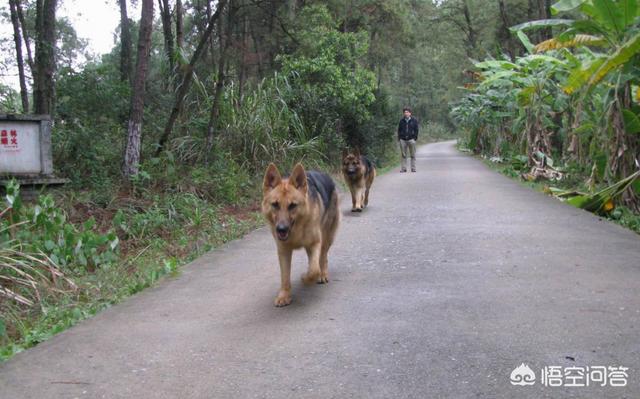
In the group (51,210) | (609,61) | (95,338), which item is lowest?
(95,338)

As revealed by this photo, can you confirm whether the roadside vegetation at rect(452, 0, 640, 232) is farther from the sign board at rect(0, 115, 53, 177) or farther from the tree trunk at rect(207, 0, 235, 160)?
the sign board at rect(0, 115, 53, 177)

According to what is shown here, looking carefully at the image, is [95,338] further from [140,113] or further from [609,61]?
[609,61]

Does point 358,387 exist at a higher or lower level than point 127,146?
lower

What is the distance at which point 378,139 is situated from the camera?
25.2 metres

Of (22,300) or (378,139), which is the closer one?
(22,300)

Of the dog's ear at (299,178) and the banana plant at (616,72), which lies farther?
the banana plant at (616,72)

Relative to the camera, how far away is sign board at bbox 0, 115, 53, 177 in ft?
27.9

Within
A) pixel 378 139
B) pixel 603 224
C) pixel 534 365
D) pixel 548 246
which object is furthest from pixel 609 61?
pixel 378 139

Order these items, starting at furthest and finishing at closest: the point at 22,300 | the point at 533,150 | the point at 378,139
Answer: the point at 378,139
the point at 533,150
the point at 22,300

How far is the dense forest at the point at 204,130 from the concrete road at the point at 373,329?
0.85 metres

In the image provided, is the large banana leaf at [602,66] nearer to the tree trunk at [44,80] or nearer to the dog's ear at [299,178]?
the dog's ear at [299,178]

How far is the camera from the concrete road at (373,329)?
3.73 metres

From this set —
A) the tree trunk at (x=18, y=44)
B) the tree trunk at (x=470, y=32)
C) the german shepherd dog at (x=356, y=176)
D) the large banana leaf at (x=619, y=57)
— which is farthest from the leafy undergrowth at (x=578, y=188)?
the tree trunk at (x=470, y=32)

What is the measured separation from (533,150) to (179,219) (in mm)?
11694
